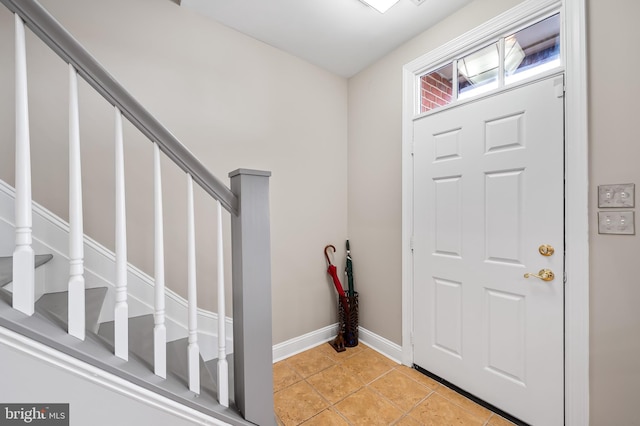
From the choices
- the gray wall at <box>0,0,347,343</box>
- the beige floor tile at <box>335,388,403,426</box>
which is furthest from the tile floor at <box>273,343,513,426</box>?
the gray wall at <box>0,0,347,343</box>

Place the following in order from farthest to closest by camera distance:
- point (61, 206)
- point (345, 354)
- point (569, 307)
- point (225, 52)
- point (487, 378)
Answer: point (345, 354) < point (225, 52) < point (487, 378) < point (61, 206) < point (569, 307)

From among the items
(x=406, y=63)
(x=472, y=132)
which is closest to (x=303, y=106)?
(x=406, y=63)

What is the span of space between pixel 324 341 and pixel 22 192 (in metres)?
2.35

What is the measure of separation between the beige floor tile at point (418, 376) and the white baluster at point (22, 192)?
7.25ft

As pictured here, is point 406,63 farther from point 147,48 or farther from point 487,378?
point 487,378

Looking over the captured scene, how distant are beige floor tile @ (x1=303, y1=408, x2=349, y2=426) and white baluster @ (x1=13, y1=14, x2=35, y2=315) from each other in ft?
4.87

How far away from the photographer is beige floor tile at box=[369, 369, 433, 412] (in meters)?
1.68

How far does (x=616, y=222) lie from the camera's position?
123 centimetres

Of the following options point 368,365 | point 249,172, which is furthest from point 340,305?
point 249,172

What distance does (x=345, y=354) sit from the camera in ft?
7.40

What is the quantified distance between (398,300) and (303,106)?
196 centimetres

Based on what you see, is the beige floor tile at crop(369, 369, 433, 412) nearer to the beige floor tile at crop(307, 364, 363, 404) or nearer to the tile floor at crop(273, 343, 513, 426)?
the tile floor at crop(273, 343, 513, 426)

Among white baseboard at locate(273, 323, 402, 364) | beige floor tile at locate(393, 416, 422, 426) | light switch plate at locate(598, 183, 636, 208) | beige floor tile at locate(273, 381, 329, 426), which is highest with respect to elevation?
light switch plate at locate(598, 183, 636, 208)

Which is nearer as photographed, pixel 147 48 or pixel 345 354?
pixel 147 48
